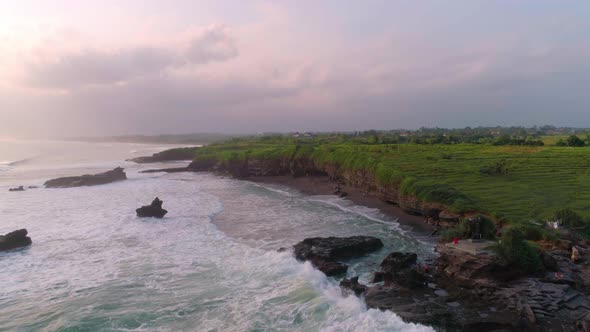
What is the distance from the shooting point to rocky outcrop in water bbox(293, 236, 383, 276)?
19.7m

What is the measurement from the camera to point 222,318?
15125 mm

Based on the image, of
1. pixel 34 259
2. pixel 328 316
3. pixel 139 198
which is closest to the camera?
pixel 328 316

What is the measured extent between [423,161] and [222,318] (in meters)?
35.3

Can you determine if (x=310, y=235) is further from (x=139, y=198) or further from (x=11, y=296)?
(x=139, y=198)

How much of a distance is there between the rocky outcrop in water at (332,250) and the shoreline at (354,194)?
18.3 ft

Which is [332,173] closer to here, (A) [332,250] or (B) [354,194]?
(B) [354,194]

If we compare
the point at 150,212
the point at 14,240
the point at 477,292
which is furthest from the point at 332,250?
the point at 14,240

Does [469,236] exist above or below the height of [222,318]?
above

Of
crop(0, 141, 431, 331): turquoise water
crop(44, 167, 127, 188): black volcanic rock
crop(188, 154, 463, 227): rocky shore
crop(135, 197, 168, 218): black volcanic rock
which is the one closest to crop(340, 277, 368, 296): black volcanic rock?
crop(0, 141, 431, 331): turquoise water

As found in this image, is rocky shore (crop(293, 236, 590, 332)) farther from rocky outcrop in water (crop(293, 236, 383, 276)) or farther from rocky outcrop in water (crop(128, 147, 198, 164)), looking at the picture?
rocky outcrop in water (crop(128, 147, 198, 164))

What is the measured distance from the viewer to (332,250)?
21.5m

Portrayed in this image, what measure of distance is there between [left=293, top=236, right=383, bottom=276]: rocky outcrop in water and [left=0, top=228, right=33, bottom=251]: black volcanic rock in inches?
684

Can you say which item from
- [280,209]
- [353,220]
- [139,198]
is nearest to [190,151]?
[139,198]

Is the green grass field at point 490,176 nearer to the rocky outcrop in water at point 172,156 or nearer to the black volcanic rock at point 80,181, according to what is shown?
the black volcanic rock at point 80,181
